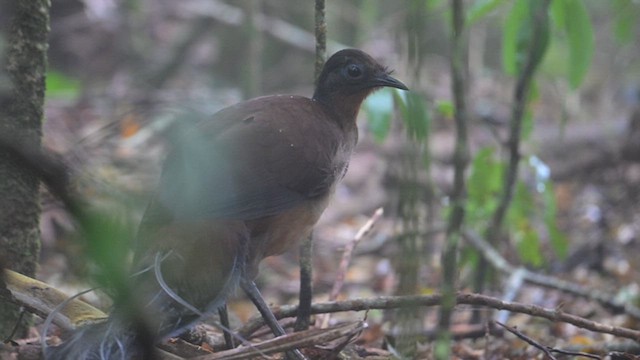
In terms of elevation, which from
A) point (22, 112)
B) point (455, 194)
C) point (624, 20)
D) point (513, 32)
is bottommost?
point (455, 194)

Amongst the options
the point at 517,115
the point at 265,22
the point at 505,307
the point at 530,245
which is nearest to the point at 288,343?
the point at 505,307

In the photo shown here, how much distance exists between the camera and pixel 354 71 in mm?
3422

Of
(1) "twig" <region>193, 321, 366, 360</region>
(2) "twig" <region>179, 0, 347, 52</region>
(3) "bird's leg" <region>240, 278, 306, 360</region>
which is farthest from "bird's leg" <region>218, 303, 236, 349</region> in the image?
(2) "twig" <region>179, 0, 347, 52</region>

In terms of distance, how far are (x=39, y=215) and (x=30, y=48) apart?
1.80 ft

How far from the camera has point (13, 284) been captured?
8.45 feet

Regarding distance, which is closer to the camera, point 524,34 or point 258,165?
point 258,165

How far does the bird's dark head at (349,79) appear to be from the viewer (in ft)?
11.1

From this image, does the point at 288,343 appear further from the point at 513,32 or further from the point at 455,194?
the point at 513,32

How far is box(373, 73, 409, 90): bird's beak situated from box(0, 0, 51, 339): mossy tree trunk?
1233 mm

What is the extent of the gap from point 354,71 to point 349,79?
0.04 meters

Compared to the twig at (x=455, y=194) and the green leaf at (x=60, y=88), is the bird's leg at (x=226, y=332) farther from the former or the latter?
the green leaf at (x=60, y=88)

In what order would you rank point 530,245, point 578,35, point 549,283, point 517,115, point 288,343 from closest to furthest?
point 288,343 < point 578,35 < point 517,115 < point 530,245 < point 549,283

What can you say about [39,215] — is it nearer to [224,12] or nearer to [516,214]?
[516,214]

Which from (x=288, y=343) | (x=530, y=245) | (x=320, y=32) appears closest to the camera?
(x=288, y=343)
